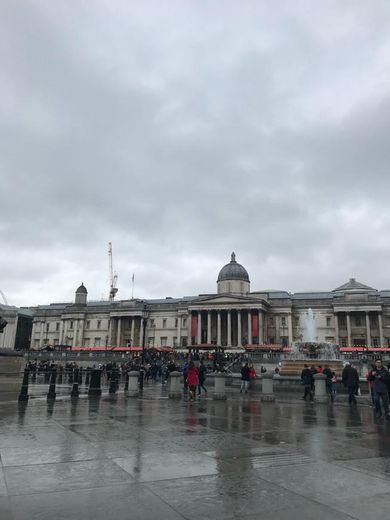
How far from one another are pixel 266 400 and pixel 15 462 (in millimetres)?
15309

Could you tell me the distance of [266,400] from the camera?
838 inches

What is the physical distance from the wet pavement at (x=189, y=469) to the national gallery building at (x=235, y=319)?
81483 millimetres

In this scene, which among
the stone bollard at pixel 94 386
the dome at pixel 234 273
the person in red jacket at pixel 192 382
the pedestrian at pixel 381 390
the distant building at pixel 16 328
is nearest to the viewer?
the pedestrian at pixel 381 390

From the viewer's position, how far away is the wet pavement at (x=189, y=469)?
5.60 metres

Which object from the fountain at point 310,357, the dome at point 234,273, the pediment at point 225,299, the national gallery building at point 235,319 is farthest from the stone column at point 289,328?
the dome at point 234,273

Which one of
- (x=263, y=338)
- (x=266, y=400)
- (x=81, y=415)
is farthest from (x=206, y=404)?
(x=263, y=338)

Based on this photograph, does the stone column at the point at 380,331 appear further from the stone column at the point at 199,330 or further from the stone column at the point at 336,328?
the stone column at the point at 199,330

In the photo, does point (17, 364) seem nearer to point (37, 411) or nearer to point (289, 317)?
point (37, 411)

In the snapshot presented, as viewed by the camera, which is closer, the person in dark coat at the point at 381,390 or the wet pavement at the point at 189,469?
the wet pavement at the point at 189,469

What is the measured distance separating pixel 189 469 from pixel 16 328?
458 feet

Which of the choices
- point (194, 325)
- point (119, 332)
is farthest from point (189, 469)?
point (119, 332)

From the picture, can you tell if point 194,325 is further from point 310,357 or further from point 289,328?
point 310,357

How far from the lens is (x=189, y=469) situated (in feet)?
24.8

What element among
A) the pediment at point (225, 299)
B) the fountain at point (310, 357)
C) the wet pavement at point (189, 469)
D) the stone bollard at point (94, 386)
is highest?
the pediment at point (225, 299)
